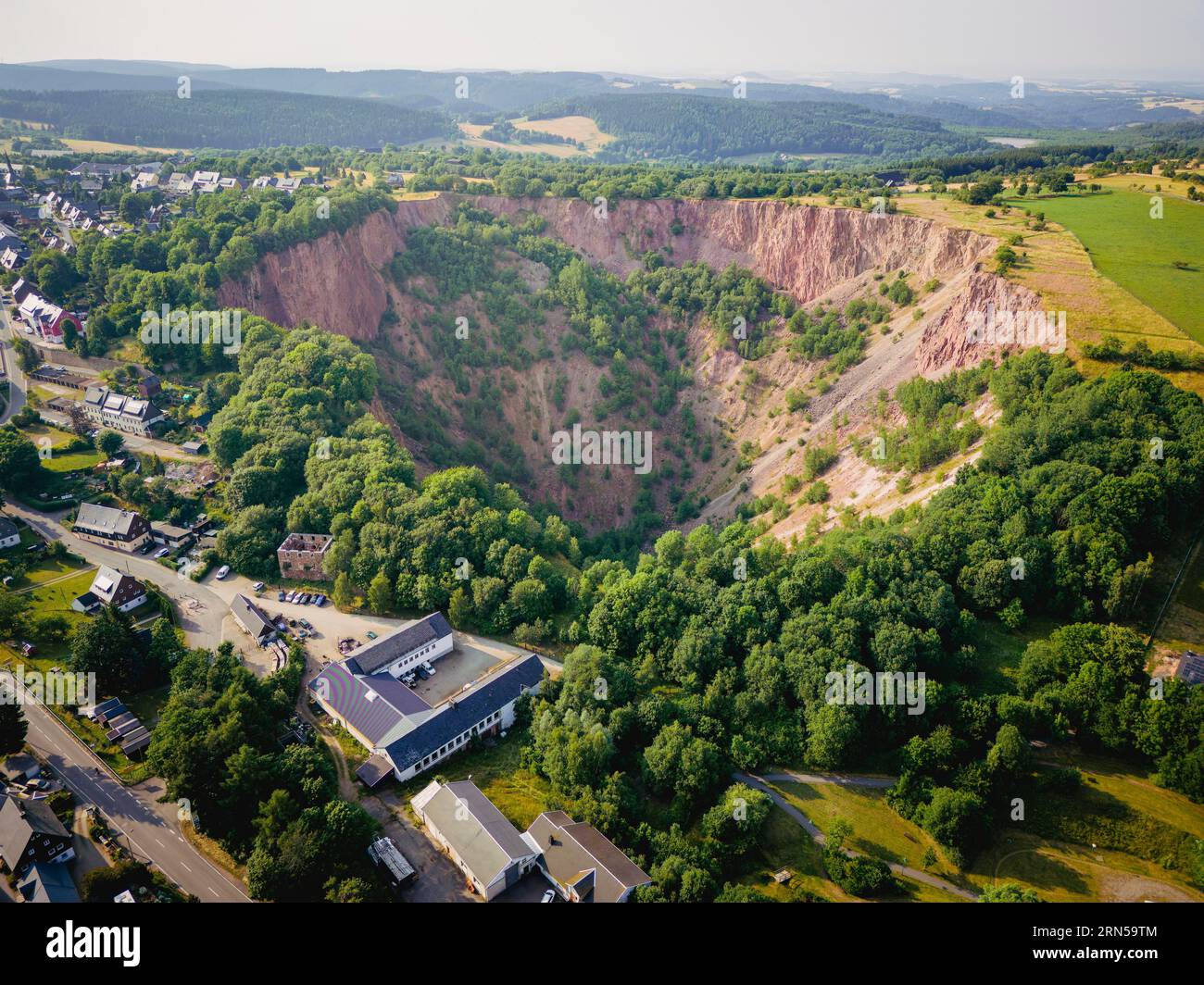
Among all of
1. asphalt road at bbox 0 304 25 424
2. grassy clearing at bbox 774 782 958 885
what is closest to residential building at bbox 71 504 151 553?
asphalt road at bbox 0 304 25 424

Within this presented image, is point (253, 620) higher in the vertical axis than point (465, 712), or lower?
higher

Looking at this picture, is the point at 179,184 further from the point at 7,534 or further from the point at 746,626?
the point at 746,626

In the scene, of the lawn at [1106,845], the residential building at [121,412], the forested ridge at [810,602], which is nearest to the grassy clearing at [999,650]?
the forested ridge at [810,602]

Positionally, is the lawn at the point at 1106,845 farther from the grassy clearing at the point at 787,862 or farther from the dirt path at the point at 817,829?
the grassy clearing at the point at 787,862

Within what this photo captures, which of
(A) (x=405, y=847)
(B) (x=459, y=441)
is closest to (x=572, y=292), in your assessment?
(B) (x=459, y=441)

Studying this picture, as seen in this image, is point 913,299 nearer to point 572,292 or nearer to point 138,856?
point 572,292

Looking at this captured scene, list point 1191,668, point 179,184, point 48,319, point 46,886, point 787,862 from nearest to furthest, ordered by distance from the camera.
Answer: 1. point 46,886
2. point 787,862
3. point 1191,668
4. point 48,319
5. point 179,184

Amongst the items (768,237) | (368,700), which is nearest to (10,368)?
(368,700)
